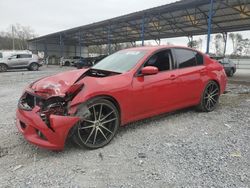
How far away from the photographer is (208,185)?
2.32 meters

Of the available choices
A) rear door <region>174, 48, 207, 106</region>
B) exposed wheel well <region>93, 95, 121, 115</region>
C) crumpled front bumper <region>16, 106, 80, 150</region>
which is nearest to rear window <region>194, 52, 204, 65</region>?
rear door <region>174, 48, 207, 106</region>

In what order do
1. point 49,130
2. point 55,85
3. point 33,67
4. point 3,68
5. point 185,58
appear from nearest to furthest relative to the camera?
1. point 49,130
2. point 55,85
3. point 185,58
4. point 3,68
5. point 33,67

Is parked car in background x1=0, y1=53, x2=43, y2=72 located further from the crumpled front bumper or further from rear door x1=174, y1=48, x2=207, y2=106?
the crumpled front bumper

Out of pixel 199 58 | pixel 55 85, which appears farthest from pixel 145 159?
pixel 199 58

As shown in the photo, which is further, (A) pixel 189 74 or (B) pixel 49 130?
(A) pixel 189 74

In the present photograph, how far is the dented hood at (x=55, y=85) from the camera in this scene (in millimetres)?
3053

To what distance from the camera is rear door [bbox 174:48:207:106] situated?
175 inches

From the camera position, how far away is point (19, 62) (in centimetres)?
2014

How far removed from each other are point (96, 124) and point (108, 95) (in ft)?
1.51

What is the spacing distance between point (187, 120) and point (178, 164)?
1.84 metres

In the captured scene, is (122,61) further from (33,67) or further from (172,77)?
(33,67)

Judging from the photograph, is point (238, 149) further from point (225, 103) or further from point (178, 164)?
point (225, 103)

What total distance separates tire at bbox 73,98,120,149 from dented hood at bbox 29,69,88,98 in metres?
0.39

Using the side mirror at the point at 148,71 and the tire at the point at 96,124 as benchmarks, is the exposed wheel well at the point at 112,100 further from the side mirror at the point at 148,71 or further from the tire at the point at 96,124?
the side mirror at the point at 148,71
